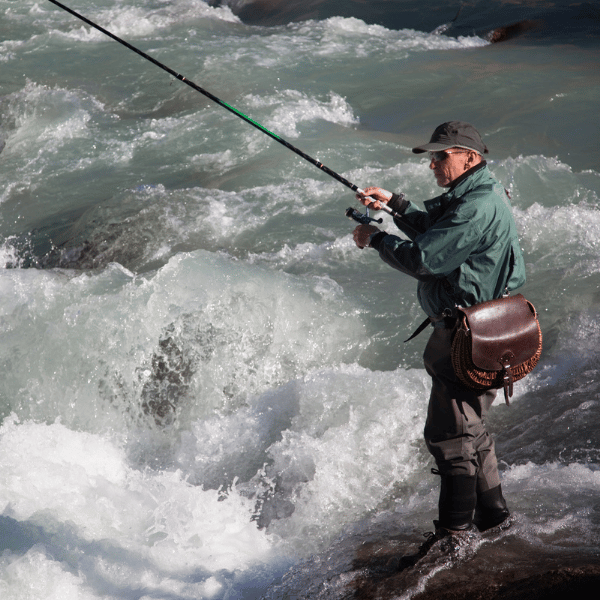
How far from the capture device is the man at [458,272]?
2.39 m

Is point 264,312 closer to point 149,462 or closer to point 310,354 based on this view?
point 310,354

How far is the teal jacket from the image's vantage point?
2369 mm

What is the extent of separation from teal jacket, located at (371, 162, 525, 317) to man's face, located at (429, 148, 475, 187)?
0.04m

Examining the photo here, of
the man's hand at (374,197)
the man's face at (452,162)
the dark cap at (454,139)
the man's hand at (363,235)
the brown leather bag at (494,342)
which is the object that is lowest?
the brown leather bag at (494,342)

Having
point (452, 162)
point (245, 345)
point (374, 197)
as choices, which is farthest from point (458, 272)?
point (245, 345)

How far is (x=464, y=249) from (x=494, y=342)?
396 millimetres

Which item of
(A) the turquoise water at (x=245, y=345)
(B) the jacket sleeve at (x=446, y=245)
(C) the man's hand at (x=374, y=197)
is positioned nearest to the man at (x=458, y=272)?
(B) the jacket sleeve at (x=446, y=245)

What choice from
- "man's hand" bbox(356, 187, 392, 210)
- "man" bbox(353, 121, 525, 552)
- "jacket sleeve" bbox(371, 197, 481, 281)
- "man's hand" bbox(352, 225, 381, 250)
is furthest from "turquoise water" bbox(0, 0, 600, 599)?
"man's hand" bbox(356, 187, 392, 210)

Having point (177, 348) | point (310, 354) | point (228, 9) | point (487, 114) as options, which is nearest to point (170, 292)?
point (177, 348)

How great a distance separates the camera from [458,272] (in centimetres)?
250

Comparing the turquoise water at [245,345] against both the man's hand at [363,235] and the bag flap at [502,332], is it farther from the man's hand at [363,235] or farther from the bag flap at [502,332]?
the man's hand at [363,235]

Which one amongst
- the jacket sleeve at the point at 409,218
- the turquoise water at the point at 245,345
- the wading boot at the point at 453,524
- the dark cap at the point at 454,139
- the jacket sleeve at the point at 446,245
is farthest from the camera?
the turquoise water at the point at 245,345

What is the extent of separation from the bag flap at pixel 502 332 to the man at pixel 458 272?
0.23 feet

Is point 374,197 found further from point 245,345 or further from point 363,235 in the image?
point 245,345
